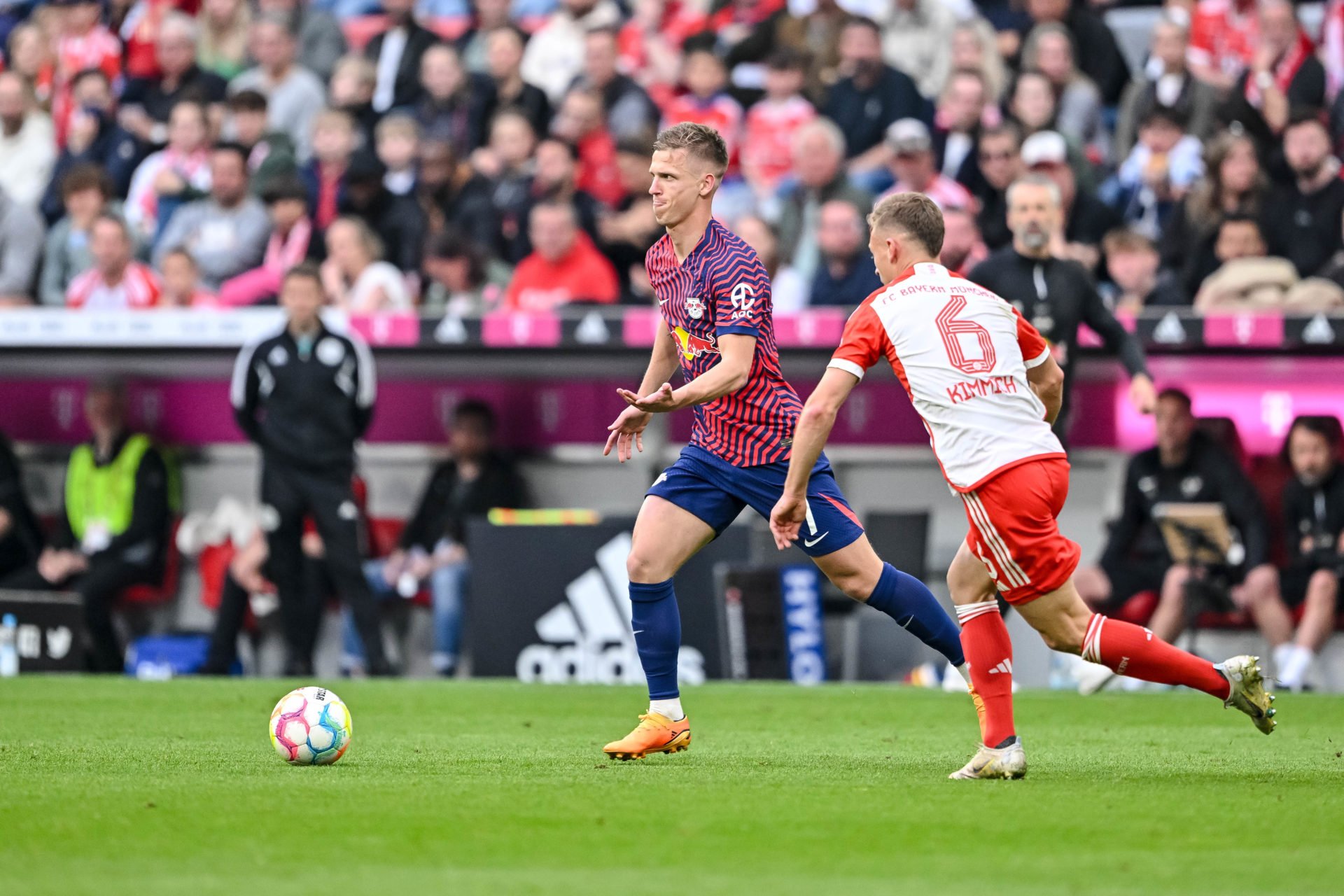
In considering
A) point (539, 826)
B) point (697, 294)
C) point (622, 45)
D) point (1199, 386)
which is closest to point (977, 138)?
point (1199, 386)

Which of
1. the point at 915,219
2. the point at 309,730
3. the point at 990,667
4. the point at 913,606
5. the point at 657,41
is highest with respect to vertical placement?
the point at 657,41

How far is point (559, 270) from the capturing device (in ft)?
43.0

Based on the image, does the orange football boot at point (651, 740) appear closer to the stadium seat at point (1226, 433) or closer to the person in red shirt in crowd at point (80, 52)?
the stadium seat at point (1226, 433)

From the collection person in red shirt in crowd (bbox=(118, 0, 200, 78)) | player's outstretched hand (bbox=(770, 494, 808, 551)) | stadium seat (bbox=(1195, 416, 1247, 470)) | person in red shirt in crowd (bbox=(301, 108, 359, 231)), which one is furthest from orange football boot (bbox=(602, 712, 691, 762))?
person in red shirt in crowd (bbox=(118, 0, 200, 78))

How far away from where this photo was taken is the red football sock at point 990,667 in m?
5.75

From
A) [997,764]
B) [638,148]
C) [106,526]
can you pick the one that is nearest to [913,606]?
[997,764]

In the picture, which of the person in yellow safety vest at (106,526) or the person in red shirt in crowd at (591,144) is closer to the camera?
the person in yellow safety vest at (106,526)

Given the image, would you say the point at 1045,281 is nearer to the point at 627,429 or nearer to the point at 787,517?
the point at 627,429

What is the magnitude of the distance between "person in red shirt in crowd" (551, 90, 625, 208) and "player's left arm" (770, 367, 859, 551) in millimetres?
8840

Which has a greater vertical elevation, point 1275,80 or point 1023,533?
point 1275,80

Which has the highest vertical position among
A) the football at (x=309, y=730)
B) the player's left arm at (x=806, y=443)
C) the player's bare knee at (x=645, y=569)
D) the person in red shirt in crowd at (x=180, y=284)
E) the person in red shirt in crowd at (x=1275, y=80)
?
the person in red shirt in crowd at (x=1275, y=80)

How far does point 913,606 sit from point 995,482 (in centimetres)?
100

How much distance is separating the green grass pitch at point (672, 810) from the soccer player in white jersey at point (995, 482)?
1.10 feet

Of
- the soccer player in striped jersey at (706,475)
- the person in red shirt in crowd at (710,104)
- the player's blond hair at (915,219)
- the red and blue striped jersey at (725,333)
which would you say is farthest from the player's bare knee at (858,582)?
the person in red shirt in crowd at (710,104)
